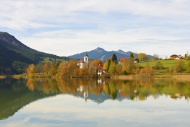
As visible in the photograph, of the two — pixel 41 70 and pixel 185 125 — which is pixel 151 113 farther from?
pixel 41 70

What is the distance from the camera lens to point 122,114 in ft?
90.8

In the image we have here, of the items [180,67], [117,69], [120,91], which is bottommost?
[120,91]

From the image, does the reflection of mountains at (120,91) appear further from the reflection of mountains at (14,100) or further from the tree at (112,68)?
the tree at (112,68)

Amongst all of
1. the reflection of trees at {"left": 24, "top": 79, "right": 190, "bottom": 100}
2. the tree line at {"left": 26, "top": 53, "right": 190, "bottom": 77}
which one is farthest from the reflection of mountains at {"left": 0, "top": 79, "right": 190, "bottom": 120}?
the tree line at {"left": 26, "top": 53, "right": 190, "bottom": 77}

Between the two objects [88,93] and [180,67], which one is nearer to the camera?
[88,93]

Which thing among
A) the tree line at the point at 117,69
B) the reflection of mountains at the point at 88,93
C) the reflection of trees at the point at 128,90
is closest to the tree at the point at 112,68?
the tree line at the point at 117,69

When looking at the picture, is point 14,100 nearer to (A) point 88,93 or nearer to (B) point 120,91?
(A) point 88,93

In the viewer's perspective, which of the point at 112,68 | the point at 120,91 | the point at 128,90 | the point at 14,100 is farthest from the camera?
the point at 112,68

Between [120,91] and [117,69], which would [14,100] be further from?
[117,69]

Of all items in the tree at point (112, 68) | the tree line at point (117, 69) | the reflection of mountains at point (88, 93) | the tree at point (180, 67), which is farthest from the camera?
the tree at point (112, 68)

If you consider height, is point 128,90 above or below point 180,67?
below

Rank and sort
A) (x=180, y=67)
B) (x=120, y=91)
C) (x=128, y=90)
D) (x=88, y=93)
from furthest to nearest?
(x=180, y=67), (x=128, y=90), (x=120, y=91), (x=88, y=93)

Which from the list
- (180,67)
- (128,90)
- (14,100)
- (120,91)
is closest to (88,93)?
(120,91)

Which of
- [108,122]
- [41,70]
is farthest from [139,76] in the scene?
[108,122]
